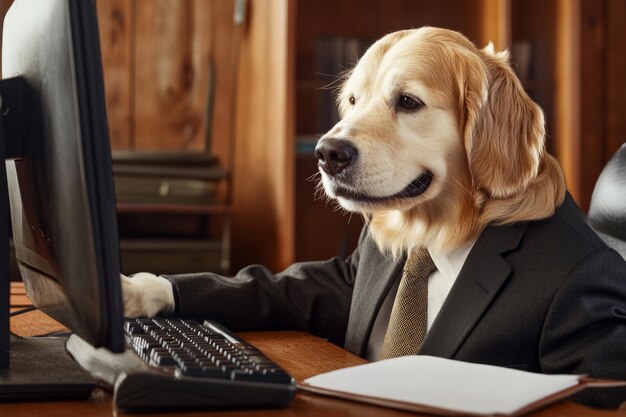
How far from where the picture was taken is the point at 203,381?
2.30 ft

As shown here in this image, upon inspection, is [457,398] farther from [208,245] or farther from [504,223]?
[208,245]

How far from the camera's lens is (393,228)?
4.54 ft

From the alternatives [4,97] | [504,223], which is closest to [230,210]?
[504,223]

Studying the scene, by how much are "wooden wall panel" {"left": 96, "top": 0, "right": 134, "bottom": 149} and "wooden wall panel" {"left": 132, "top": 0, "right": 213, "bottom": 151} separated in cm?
3

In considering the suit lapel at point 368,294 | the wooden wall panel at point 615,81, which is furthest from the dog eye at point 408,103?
the wooden wall panel at point 615,81

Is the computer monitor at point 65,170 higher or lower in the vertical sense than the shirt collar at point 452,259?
higher

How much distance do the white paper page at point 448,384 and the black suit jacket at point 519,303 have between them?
0.82 ft

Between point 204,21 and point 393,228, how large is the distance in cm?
232

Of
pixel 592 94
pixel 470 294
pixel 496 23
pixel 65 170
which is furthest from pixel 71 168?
pixel 592 94

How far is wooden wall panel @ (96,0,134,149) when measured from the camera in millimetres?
3361

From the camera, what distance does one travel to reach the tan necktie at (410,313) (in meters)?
1.23

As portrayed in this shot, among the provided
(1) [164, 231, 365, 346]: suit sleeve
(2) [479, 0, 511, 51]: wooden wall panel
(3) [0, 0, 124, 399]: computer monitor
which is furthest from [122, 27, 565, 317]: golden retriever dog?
(2) [479, 0, 511, 51]: wooden wall panel

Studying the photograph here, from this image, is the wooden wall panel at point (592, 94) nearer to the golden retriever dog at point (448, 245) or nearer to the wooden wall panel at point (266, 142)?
the wooden wall panel at point (266, 142)

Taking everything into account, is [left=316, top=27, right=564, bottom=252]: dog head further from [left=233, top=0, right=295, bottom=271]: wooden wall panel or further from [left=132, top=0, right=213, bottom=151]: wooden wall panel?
[left=132, top=0, right=213, bottom=151]: wooden wall panel
